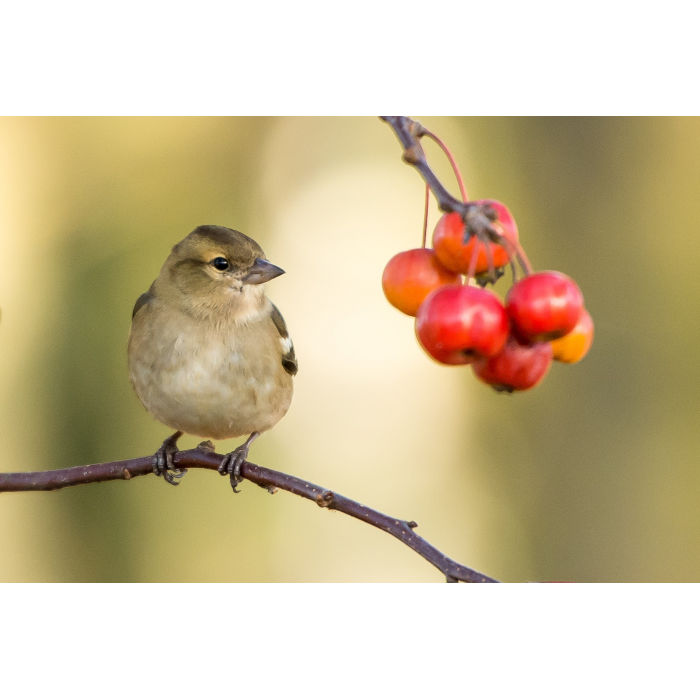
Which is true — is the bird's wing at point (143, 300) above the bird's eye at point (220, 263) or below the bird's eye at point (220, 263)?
below

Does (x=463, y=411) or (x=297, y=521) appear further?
(x=463, y=411)

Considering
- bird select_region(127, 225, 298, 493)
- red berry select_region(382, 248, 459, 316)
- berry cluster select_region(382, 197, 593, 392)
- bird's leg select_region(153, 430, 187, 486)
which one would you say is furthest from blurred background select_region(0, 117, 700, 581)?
berry cluster select_region(382, 197, 593, 392)

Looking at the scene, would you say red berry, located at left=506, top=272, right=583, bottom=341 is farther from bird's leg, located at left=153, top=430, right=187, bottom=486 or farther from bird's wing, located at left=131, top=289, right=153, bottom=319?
bird's wing, located at left=131, top=289, right=153, bottom=319

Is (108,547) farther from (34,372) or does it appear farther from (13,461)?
(34,372)

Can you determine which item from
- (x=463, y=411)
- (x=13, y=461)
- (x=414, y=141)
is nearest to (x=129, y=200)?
(x=13, y=461)

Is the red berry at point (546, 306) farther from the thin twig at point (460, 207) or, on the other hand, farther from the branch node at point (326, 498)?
the branch node at point (326, 498)

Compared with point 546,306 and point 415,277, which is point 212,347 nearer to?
point 415,277

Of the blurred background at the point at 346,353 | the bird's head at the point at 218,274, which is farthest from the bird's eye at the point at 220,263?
the blurred background at the point at 346,353
